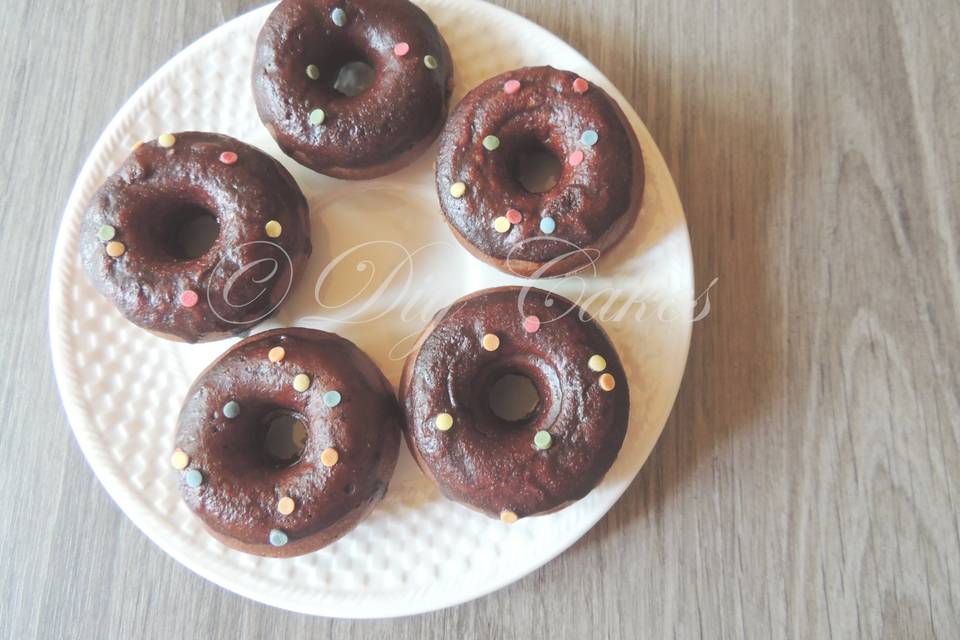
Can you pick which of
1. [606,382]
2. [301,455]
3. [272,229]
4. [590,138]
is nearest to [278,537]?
[301,455]

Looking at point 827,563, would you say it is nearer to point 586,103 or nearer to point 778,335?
point 778,335

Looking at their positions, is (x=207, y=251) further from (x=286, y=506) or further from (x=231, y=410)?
(x=286, y=506)

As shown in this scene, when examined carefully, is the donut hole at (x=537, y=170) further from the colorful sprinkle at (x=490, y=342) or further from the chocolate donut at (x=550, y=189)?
the colorful sprinkle at (x=490, y=342)

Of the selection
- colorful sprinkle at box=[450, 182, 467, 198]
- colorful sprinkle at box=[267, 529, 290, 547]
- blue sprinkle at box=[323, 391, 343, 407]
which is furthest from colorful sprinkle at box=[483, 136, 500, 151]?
colorful sprinkle at box=[267, 529, 290, 547]

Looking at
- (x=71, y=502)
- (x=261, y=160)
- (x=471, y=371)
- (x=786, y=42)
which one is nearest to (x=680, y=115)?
(x=786, y=42)

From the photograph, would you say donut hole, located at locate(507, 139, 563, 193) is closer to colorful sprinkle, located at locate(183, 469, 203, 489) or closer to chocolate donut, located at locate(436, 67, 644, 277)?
chocolate donut, located at locate(436, 67, 644, 277)

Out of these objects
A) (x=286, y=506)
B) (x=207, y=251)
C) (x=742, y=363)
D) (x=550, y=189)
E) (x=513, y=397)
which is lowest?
(x=742, y=363)

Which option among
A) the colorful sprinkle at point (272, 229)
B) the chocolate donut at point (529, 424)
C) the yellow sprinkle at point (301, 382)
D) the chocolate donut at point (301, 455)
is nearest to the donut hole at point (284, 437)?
the chocolate donut at point (301, 455)
